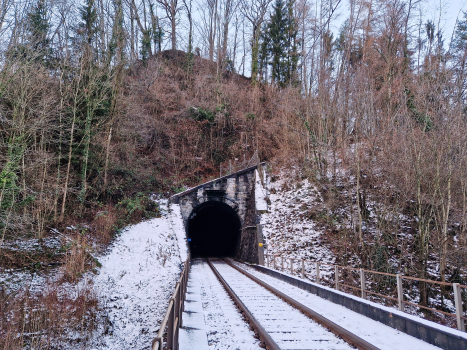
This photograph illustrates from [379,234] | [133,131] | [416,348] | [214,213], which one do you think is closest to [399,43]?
[379,234]

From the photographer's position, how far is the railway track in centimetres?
475

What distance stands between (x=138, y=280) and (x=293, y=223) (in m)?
9.68

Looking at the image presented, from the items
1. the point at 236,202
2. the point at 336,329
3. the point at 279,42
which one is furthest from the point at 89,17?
the point at 336,329

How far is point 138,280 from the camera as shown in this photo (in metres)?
12.3

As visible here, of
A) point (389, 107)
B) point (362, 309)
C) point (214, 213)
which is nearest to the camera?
point (362, 309)

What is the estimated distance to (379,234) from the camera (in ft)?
47.5

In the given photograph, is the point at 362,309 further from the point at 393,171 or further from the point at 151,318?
the point at 393,171

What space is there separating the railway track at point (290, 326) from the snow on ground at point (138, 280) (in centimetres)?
318

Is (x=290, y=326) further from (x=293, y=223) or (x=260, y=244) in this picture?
(x=293, y=223)

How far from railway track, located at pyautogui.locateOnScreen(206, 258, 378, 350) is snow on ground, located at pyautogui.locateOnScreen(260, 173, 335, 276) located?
25.1 feet

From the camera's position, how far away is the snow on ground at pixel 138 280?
355 inches

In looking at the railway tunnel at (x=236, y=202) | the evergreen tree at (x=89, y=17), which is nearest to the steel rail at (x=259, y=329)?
the railway tunnel at (x=236, y=202)

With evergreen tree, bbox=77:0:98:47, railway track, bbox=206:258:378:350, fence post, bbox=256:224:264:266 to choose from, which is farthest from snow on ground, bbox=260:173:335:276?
evergreen tree, bbox=77:0:98:47

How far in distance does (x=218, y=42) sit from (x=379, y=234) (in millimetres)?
30565
